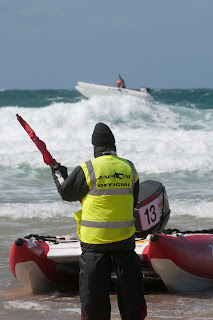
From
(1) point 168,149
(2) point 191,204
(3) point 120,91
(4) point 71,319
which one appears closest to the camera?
(4) point 71,319

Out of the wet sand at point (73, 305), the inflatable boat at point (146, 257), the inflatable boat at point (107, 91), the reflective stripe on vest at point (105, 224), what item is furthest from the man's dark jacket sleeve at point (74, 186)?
the inflatable boat at point (107, 91)

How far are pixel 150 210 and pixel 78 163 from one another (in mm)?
9444

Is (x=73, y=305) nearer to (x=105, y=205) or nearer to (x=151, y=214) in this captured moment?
(x=151, y=214)

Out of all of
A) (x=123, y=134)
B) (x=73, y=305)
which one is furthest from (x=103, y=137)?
(x=123, y=134)

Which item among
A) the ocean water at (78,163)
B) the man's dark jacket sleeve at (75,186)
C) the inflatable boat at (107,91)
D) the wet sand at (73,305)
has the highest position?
the inflatable boat at (107,91)

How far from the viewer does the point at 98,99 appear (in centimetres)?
2584

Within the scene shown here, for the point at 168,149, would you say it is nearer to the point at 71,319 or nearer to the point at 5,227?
the point at 5,227

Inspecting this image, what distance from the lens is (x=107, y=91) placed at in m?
30.4

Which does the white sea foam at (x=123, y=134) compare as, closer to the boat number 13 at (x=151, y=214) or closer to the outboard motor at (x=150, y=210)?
the outboard motor at (x=150, y=210)

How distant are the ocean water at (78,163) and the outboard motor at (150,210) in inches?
21.2

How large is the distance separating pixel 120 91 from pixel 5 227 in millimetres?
22160

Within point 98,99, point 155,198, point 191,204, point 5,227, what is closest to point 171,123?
point 98,99

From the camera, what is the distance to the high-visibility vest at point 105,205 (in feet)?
11.3

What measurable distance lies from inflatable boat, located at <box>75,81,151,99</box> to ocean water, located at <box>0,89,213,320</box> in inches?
80.9
